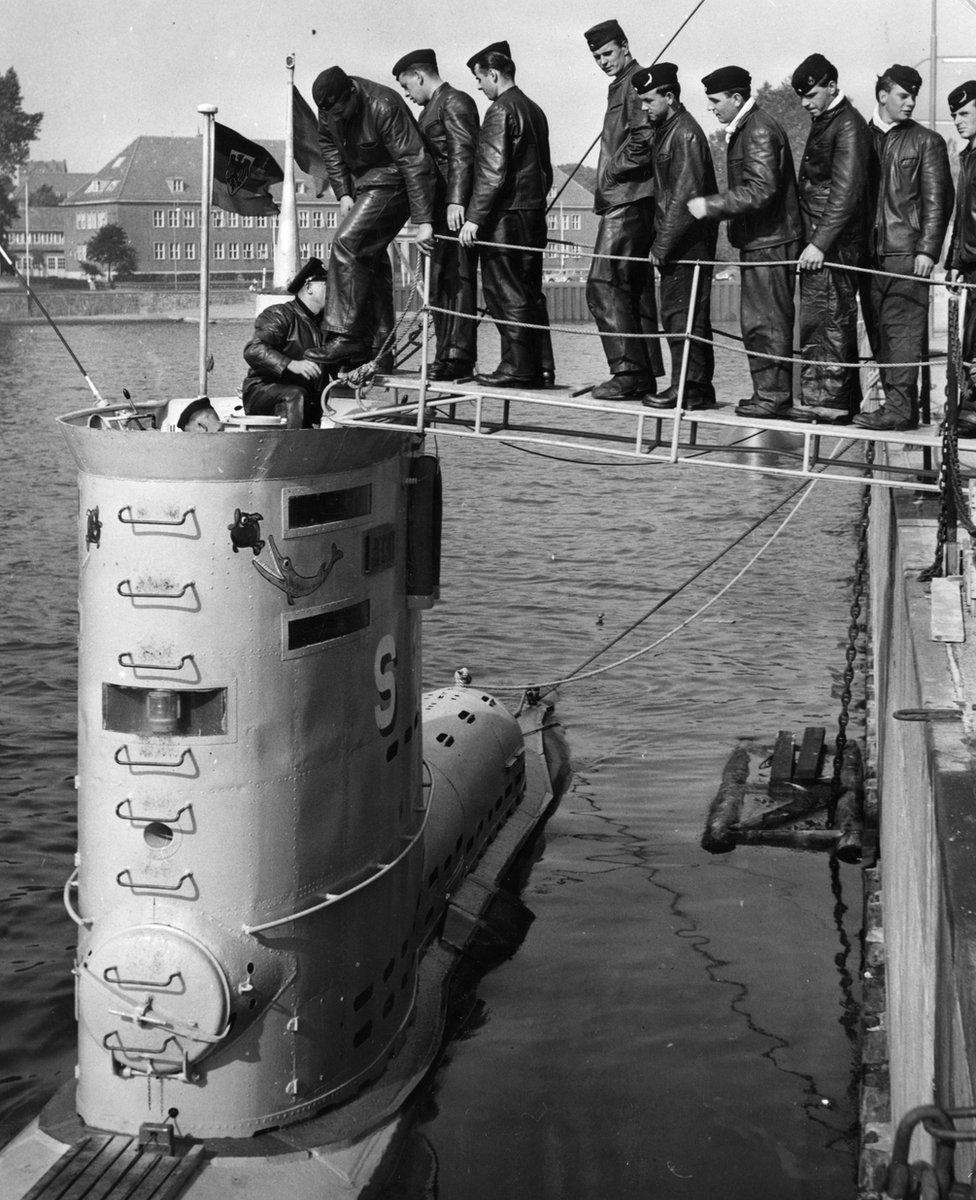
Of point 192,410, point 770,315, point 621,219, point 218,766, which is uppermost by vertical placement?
point 621,219

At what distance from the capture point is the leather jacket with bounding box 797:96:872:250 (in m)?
14.4

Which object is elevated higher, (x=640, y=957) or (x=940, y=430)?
(x=940, y=430)

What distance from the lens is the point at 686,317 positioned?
1573 cm

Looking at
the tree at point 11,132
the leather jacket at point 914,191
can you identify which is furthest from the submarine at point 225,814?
the tree at point 11,132

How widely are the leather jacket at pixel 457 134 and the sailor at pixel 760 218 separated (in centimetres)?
234

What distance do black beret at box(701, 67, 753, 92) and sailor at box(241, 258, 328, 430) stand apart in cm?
423

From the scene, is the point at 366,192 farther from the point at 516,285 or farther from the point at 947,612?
the point at 947,612

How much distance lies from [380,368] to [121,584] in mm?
4869

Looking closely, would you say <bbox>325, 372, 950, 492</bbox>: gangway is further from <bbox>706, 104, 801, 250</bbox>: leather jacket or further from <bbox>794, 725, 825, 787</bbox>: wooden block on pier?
<bbox>794, 725, 825, 787</bbox>: wooden block on pier

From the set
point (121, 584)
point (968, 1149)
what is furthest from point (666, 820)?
point (968, 1149)

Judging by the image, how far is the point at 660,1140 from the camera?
14.6m

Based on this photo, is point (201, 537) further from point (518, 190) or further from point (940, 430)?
point (940, 430)

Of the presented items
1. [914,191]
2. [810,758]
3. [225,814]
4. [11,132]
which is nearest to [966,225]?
[914,191]

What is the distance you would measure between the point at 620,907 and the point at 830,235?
31.9 ft
